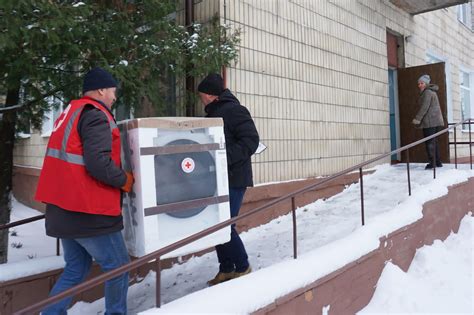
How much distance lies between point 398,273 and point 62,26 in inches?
139

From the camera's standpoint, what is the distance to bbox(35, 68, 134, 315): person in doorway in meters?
2.24

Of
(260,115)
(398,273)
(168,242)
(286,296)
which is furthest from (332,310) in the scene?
(260,115)

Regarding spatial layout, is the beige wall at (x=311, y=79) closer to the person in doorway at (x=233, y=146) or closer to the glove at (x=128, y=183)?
the person in doorway at (x=233, y=146)

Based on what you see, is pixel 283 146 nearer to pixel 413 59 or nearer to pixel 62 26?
pixel 62 26

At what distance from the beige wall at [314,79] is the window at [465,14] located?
4.90 m

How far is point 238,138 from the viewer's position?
123 inches

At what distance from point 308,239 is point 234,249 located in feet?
4.38

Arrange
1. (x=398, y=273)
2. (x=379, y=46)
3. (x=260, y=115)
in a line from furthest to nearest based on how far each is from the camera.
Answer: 1. (x=379, y=46)
2. (x=260, y=115)
3. (x=398, y=273)

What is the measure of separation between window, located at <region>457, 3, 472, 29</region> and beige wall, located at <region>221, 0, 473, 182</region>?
4903mm

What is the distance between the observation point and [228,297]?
2477mm

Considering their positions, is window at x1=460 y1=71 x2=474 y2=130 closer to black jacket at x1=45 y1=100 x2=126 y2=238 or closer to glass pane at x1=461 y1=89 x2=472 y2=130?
glass pane at x1=461 y1=89 x2=472 y2=130

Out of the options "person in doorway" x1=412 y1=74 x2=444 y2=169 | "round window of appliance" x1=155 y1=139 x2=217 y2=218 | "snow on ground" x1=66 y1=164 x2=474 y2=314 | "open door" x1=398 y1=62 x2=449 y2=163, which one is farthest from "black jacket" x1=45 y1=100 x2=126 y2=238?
"open door" x1=398 y1=62 x2=449 y2=163

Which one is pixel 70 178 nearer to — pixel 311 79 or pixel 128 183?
pixel 128 183

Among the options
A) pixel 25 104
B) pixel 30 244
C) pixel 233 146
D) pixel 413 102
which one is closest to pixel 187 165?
pixel 233 146
